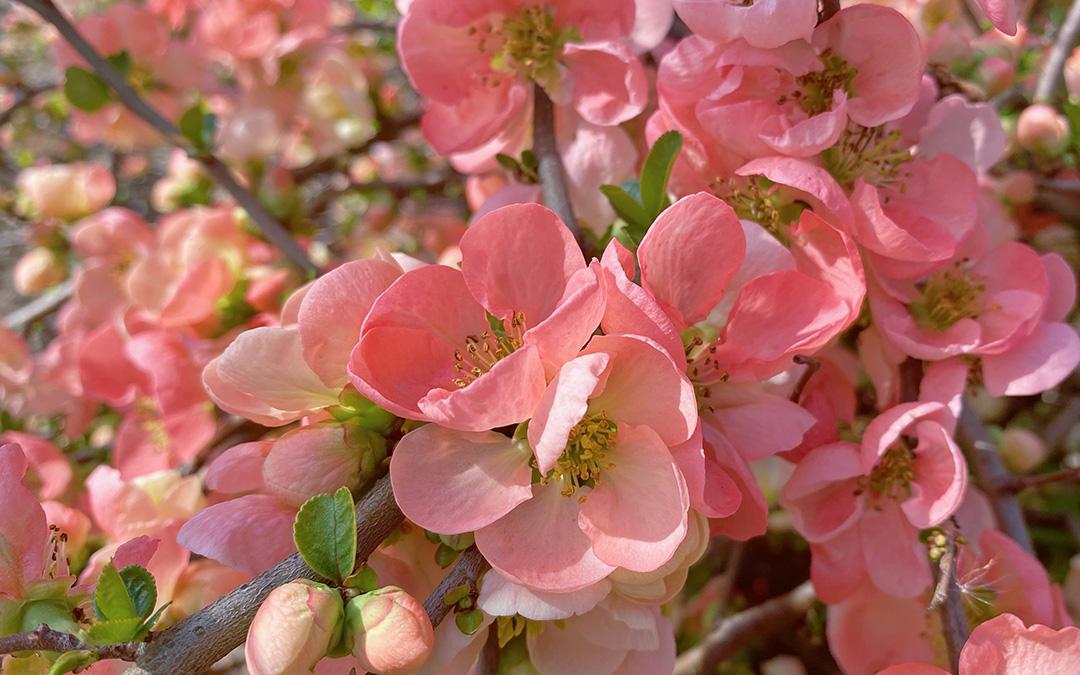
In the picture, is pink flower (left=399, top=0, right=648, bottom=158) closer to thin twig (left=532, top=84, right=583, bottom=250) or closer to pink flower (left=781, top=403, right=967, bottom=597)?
thin twig (left=532, top=84, right=583, bottom=250)

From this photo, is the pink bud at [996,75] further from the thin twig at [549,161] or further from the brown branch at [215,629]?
the brown branch at [215,629]

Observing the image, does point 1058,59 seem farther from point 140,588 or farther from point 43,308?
point 43,308

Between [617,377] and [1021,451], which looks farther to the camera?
[1021,451]

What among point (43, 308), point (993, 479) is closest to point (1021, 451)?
point (993, 479)

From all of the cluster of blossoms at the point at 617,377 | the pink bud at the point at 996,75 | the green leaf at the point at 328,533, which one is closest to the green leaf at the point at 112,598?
the cluster of blossoms at the point at 617,377

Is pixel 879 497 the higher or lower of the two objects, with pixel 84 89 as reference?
lower

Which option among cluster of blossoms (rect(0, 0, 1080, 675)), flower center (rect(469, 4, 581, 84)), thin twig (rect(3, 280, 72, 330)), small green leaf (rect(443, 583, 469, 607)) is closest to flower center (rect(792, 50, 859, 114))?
cluster of blossoms (rect(0, 0, 1080, 675))

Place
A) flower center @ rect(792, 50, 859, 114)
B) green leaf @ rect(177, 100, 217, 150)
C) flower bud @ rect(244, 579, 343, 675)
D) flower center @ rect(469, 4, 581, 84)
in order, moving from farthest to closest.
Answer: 1. green leaf @ rect(177, 100, 217, 150)
2. flower center @ rect(469, 4, 581, 84)
3. flower center @ rect(792, 50, 859, 114)
4. flower bud @ rect(244, 579, 343, 675)
